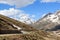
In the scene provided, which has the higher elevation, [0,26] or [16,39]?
[0,26]

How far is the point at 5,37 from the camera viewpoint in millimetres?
67625

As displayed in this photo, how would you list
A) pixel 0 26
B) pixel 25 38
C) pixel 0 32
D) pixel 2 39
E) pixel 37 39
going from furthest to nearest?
pixel 0 26, pixel 0 32, pixel 37 39, pixel 25 38, pixel 2 39

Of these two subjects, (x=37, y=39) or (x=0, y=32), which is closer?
(x=37, y=39)

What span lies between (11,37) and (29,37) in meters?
9.33

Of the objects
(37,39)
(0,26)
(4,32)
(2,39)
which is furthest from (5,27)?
(2,39)

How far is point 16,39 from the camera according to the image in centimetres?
6750

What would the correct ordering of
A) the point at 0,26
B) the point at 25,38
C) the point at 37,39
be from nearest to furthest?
the point at 25,38, the point at 37,39, the point at 0,26

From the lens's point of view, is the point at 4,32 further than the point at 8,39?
Yes

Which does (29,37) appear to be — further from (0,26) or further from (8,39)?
(0,26)

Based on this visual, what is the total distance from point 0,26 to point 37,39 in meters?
27.9

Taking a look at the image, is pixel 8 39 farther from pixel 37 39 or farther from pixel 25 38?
pixel 37 39

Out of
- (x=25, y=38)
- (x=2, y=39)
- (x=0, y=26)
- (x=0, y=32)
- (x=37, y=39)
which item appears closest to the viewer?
(x=2, y=39)

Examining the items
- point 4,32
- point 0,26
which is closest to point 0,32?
point 4,32

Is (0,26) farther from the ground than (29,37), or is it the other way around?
(0,26)
